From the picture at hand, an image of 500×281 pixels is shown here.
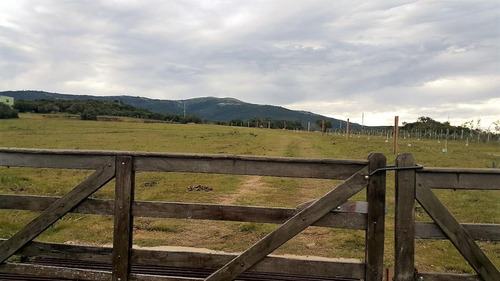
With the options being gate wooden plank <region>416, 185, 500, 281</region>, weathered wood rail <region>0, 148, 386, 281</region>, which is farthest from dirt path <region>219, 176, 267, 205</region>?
gate wooden plank <region>416, 185, 500, 281</region>

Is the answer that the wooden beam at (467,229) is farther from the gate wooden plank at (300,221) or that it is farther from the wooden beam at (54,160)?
the wooden beam at (54,160)

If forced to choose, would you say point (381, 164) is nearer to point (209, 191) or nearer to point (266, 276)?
point (266, 276)

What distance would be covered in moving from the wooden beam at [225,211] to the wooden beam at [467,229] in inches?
23.1

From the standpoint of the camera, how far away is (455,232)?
3783mm

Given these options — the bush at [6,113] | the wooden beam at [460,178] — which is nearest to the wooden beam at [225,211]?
the wooden beam at [460,178]

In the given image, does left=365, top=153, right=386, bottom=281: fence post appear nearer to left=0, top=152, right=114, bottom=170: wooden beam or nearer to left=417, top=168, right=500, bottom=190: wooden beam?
left=417, top=168, right=500, bottom=190: wooden beam

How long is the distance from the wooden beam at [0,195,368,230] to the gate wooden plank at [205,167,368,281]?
0.11 meters

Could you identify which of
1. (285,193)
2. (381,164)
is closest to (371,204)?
(381,164)

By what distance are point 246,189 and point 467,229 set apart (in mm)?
9407

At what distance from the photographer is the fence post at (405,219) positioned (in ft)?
12.5

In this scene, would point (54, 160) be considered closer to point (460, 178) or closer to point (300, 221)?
point (300, 221)

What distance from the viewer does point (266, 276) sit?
481 centimetres

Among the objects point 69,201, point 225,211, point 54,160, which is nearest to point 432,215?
point 225,211

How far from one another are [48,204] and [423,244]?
6991 millimetres
